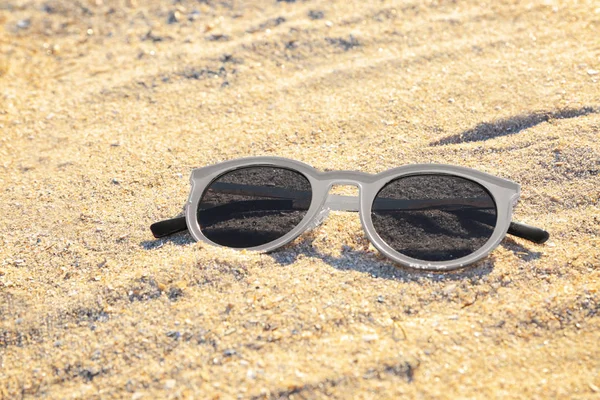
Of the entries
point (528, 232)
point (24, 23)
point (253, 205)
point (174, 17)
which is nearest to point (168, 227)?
point (253, 205)

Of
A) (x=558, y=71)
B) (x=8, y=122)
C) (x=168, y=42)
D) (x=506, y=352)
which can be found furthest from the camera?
(x=168, y=42)

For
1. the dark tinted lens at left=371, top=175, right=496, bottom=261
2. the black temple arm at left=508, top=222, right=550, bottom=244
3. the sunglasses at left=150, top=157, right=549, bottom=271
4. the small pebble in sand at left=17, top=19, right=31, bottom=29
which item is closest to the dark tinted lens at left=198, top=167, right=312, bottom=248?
the sunglasses at left=150, top=157, right=549, bottom=271

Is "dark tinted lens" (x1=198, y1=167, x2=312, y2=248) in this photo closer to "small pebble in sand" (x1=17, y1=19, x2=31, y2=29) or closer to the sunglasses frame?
the sunglasses frame

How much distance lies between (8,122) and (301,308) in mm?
1896

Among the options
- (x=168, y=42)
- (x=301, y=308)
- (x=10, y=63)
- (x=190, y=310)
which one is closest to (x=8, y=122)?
(x=10, y=63)

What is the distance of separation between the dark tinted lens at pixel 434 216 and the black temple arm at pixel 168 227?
→ 2.03 ft

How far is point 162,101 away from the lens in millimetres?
2900

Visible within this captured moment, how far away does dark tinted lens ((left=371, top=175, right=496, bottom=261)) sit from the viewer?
1.85 meters

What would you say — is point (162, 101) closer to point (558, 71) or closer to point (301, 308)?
point (301, 308)

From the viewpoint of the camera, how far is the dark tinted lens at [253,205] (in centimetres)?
198

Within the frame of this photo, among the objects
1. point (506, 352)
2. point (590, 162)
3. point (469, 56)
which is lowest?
point (506, 352)

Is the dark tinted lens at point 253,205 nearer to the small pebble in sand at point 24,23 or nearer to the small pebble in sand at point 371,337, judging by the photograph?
the small pebble in sand at point 371,337

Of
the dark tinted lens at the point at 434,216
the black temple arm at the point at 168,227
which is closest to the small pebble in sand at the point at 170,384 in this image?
the black temple arm at the point at 168,227

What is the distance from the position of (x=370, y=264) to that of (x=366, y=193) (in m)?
0.23
